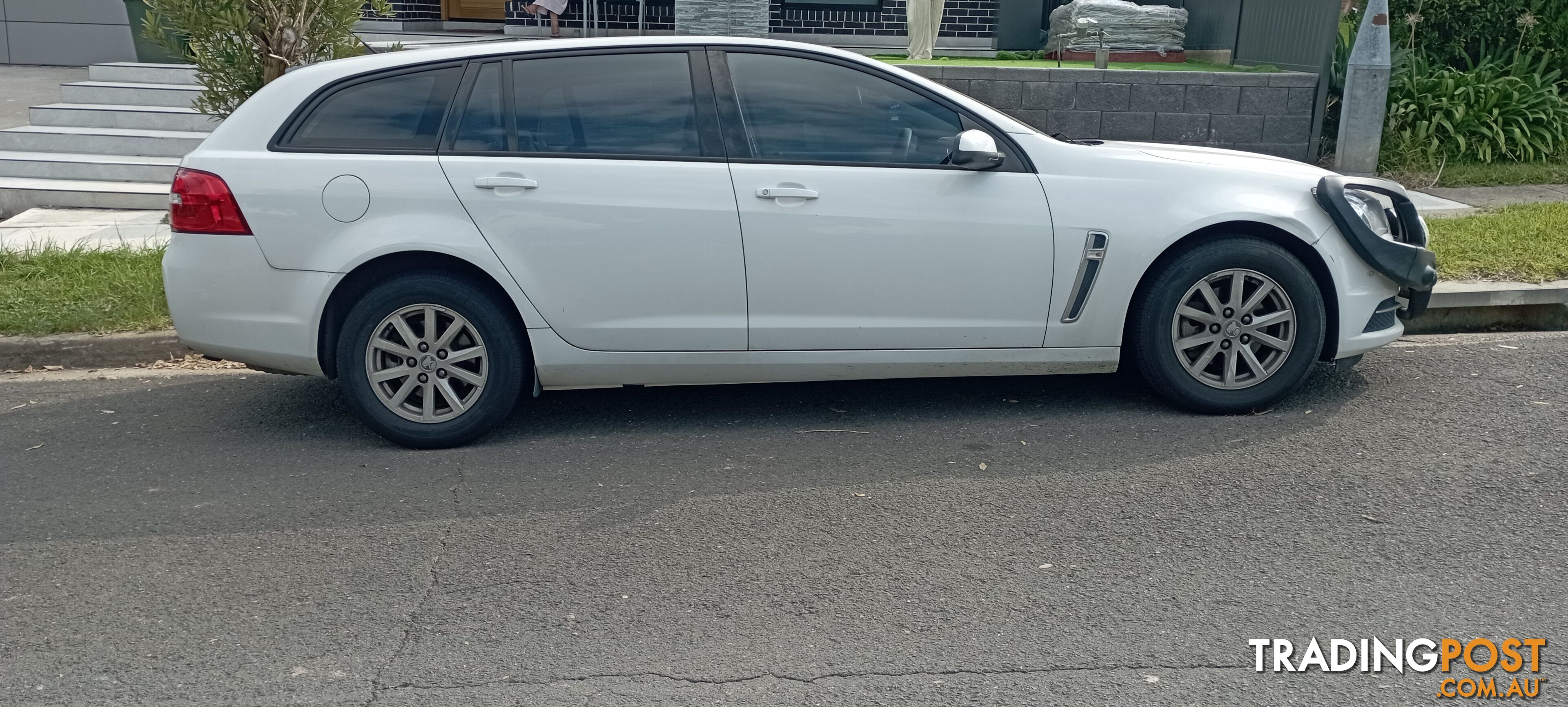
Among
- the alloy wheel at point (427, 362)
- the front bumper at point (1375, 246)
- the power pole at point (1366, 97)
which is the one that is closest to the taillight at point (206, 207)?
the alloy wheel at point (427, 362)

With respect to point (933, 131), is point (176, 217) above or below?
below

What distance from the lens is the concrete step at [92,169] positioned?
10016mm

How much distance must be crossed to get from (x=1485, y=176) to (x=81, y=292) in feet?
32.4

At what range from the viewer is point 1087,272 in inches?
198

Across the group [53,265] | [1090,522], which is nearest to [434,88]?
[1090,522]

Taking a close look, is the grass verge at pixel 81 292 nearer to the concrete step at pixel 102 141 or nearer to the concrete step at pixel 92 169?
the concrete step at pixel 92 169

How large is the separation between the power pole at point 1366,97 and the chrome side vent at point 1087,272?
5.38 m

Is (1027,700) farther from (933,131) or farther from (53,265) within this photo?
(53,265)

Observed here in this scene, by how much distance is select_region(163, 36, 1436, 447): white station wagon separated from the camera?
4852mm

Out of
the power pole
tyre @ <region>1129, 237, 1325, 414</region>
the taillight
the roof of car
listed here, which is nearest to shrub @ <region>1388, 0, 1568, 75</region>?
the power pole

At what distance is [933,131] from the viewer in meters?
5.09

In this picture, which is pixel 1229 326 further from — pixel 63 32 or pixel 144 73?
pixel 63 32

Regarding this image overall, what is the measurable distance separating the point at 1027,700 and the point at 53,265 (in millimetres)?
6610

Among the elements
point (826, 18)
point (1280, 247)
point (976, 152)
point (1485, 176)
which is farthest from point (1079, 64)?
point (976, 152)
